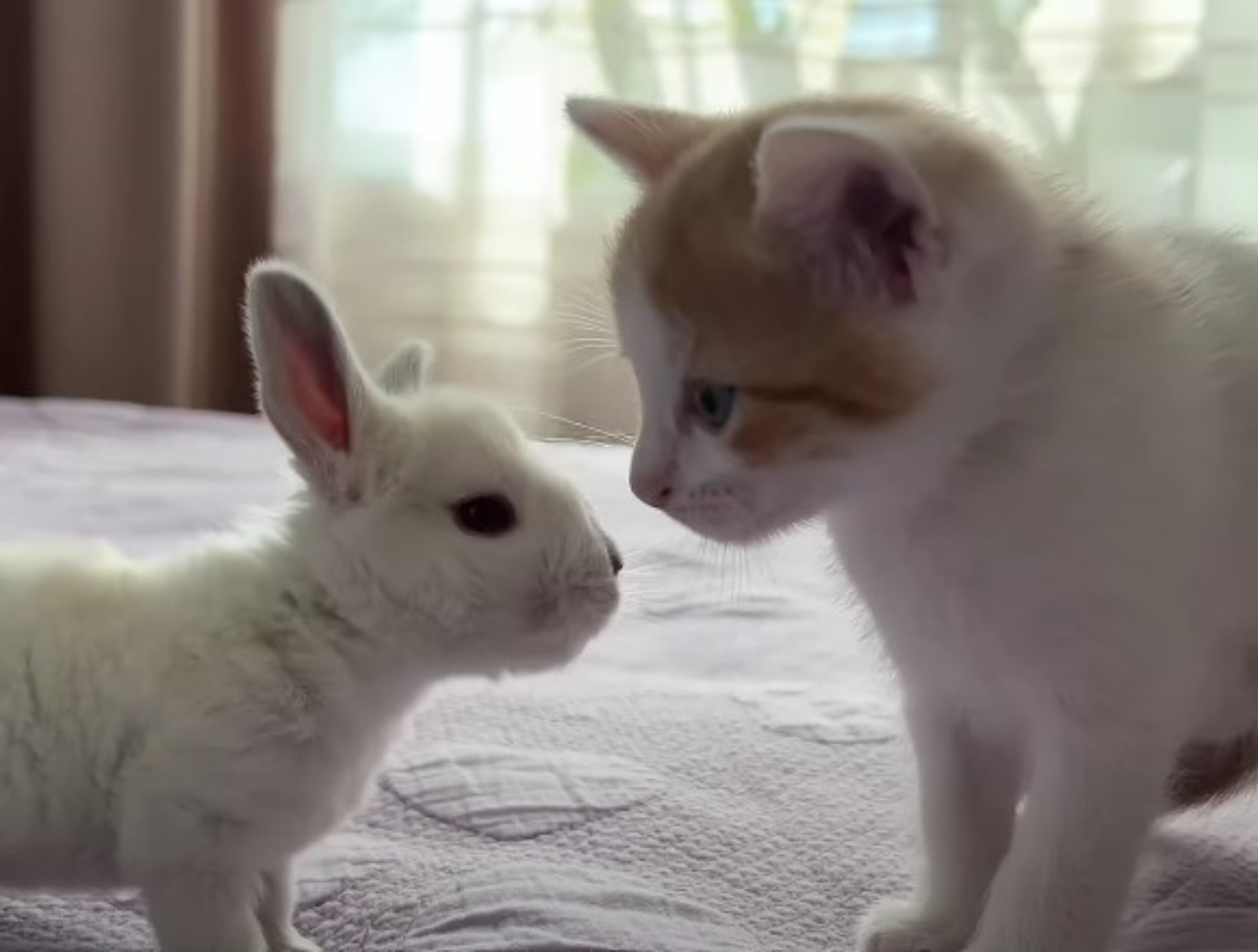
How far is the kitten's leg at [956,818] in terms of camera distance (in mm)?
887

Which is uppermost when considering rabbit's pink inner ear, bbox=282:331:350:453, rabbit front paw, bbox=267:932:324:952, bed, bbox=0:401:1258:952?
rabbit's pink inner ear, bbox=282:331:350:453

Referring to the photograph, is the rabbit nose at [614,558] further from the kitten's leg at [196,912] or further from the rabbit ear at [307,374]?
the kitten's leg at [196,912]

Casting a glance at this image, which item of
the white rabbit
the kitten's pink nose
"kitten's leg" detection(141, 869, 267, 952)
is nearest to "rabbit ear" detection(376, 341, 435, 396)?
the white rabbit

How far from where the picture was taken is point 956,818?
2.92 ft

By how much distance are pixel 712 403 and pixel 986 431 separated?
4.9 inches

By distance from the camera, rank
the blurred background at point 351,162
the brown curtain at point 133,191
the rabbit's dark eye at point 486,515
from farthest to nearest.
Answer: the brown curtain at point 133,191, the blurred background at point 351,162, the rabbit's dark eye at point 486,515

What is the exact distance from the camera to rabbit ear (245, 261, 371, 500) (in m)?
0.78

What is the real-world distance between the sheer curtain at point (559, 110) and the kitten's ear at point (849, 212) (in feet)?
4.34

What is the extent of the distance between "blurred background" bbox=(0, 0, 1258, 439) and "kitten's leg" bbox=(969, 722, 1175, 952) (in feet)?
4.98

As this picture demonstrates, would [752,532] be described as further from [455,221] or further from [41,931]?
[455,221]

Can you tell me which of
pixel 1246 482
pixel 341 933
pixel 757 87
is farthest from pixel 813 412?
pixel 757 87

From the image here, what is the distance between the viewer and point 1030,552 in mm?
760

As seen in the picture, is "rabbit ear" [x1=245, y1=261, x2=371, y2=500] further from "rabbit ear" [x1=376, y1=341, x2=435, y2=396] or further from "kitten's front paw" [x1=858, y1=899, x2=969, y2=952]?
"kitten's front paw" [x1=858, y1=899, x2=969, y2=952]

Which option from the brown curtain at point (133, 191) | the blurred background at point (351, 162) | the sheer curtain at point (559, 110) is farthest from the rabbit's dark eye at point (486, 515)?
the brown curtain at point (133, 191)
